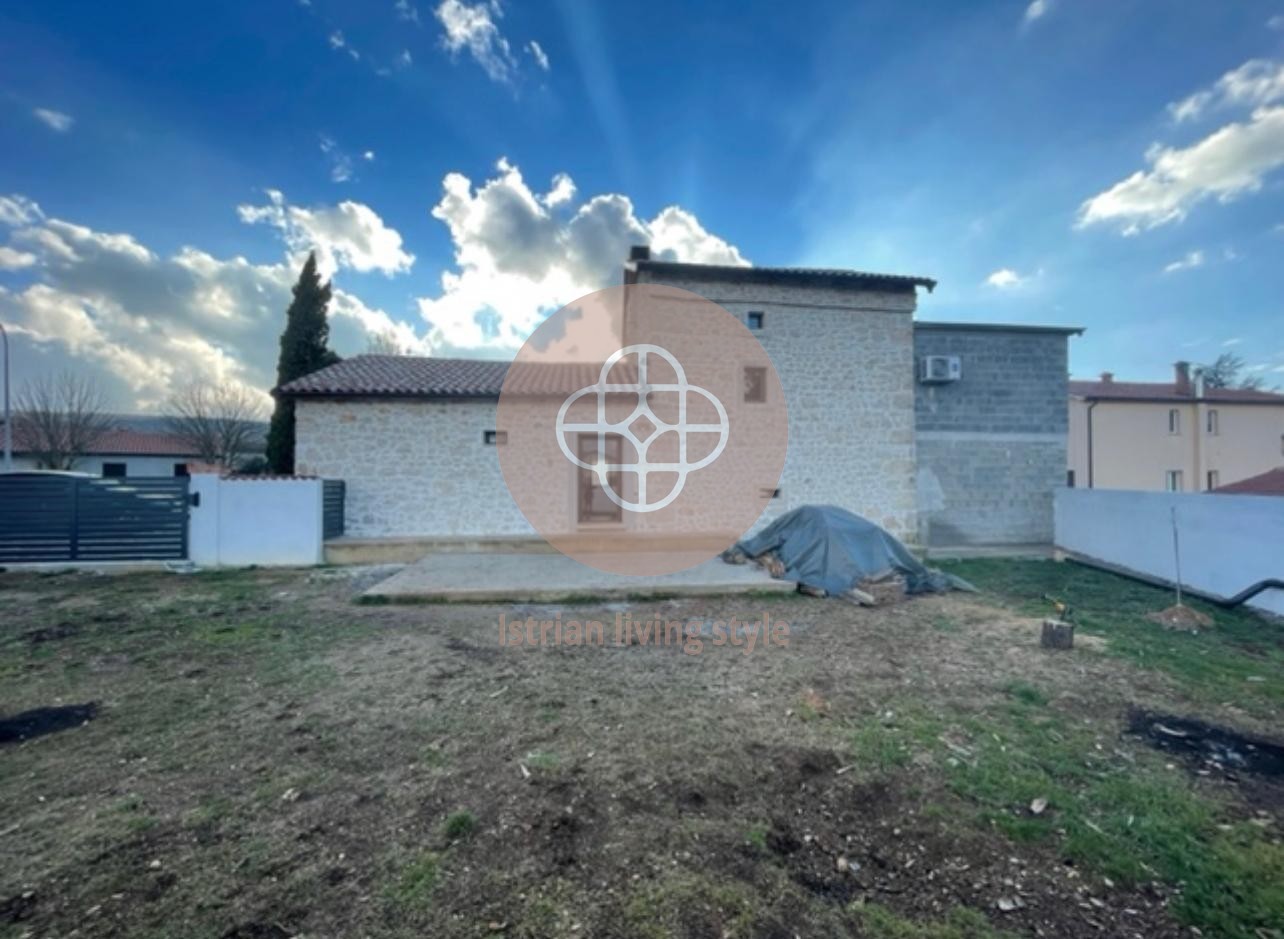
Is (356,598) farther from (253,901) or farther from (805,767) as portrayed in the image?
(805,767)

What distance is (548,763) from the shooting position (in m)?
3.02

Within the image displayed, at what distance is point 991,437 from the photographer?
444 inches

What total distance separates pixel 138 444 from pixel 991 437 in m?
37.0

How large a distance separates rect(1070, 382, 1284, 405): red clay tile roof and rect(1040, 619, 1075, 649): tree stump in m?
22.1

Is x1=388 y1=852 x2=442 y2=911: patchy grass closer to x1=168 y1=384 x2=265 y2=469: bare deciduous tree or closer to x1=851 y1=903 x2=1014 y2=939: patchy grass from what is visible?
x1=851 y1=903 x2=1014 y2=939: patchy grass

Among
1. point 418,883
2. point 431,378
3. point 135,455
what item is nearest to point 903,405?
point 431,378

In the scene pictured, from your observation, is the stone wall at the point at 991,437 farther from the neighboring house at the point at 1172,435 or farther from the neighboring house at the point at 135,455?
the neighboring house at the point at 135,455

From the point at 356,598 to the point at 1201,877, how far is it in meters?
7.78

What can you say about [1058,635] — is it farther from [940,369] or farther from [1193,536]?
[940,369]

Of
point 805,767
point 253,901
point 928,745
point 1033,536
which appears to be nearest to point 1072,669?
point 928,745

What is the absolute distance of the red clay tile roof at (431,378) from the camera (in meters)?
10.1

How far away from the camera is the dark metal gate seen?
815cm

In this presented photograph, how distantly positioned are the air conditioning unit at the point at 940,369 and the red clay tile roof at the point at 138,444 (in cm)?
3255

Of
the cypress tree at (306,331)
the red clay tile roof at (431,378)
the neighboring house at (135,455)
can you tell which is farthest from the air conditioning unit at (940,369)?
the neighboring house at (135,455)
